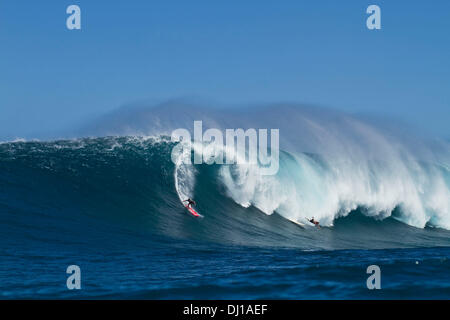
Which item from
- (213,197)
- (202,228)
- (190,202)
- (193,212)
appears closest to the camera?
(202,228)

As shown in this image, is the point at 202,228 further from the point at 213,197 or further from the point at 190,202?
the point at 213,197

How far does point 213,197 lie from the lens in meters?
17.2

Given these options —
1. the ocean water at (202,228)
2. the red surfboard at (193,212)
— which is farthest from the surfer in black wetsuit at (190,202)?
the ocean water at (202,228)

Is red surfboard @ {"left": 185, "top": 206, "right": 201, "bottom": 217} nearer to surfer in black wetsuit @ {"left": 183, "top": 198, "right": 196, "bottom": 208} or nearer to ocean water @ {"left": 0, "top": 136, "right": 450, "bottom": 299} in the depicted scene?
surfer in black wetsuit @ {"left": 183, "top": 198, "right": 196, "bottom": 208}

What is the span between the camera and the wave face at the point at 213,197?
1379 centimetres

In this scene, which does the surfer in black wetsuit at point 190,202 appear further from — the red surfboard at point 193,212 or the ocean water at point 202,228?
the ocean water at point 202,228

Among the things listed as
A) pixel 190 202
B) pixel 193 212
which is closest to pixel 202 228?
pixel 193 212

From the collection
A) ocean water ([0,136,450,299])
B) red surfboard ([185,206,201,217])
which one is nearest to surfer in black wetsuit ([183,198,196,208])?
red surfboard ([185,206,201,217])

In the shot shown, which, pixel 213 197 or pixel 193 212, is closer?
pixel 193 212

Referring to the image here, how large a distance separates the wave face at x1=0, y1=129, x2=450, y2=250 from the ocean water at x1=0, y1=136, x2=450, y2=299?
54 millimetres

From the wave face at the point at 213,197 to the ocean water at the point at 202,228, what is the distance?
0.05 metres

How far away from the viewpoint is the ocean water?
27.2 feet

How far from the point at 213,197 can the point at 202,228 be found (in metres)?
2.95
